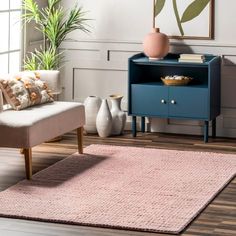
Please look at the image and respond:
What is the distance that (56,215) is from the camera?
16.2ft

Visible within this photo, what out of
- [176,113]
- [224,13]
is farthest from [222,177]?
[224,13]

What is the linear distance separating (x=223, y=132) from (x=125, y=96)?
38.5 inches

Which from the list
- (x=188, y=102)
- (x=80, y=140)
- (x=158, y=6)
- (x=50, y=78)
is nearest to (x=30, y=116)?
(x=80, y=140)

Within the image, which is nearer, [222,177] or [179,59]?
[222,177]

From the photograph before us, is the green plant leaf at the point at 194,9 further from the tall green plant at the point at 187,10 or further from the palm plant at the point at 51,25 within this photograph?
the palm plant at the point at 51,25

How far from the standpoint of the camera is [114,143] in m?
7.23

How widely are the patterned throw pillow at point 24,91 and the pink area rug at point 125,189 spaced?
0.51m

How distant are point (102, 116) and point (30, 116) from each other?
160 centimetres

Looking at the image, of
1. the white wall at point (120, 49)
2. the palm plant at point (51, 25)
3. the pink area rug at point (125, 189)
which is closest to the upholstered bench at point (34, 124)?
the pink area rug at point (125, 189)

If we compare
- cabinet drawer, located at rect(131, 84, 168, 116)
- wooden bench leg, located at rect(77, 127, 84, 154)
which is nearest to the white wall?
cabinet drawer, located at rect(131, 84, 168, 116)

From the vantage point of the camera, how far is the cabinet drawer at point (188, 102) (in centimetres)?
721

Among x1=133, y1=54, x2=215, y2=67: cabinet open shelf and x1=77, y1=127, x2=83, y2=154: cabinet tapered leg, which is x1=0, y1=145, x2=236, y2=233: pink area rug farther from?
x1=133, y1=54, x2=215, y2=67: cabinet open shelf

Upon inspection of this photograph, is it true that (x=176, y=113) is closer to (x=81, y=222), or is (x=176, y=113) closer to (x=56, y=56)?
(x=56, y=56)

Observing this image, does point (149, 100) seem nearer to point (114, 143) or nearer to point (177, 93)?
point (177, 93)
